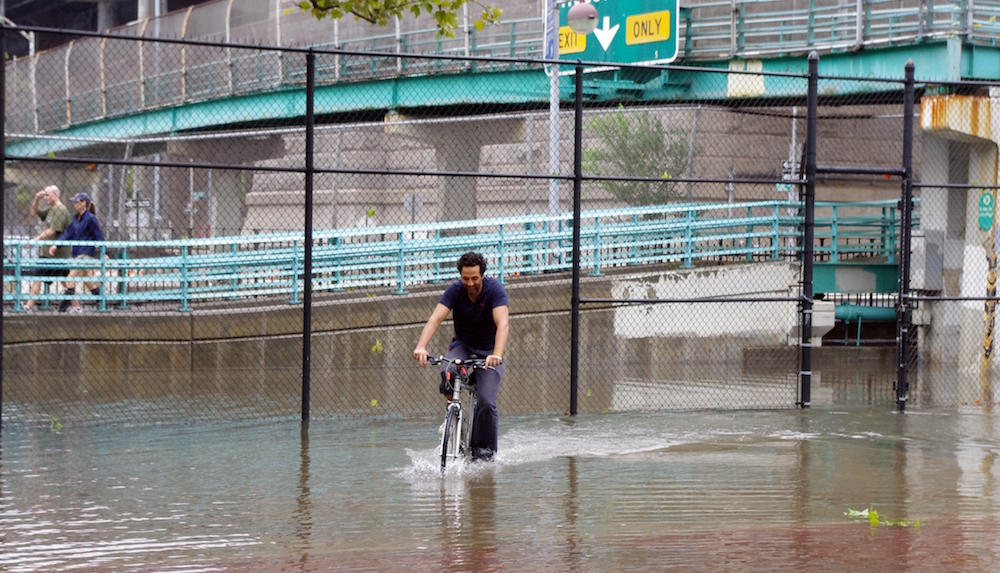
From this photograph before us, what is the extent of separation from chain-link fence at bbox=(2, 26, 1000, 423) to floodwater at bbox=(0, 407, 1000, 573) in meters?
1.53

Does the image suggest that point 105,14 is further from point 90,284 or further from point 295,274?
point 295,274

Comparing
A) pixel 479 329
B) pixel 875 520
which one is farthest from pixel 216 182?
pixel 875 520

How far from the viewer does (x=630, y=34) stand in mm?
21562

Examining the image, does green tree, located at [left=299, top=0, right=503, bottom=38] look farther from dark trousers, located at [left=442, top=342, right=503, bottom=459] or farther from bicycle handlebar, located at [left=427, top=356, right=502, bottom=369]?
bicycle handlebar, located at [left=427, top=356, right=502, bottom=369]

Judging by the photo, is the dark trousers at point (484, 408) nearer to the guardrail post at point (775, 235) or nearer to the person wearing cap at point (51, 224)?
the person wearing cap at point (51, 224)

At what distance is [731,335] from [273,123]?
18.1 meters

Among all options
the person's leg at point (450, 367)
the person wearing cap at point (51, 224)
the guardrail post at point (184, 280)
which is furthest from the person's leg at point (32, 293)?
the person's leg at point (450, 367)

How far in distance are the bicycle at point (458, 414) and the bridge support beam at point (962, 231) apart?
897 centimetres

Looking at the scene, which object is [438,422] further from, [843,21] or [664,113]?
[843,21]

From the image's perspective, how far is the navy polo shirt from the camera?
8570mm

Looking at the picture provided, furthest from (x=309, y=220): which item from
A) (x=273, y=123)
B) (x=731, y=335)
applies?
(x=273, y=123)

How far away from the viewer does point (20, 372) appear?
49.8 ft

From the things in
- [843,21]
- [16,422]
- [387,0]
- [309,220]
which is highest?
[843,21]

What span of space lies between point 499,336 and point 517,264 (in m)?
10.3
